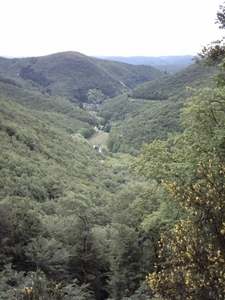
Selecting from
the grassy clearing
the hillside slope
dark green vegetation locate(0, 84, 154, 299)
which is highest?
the hillside slope

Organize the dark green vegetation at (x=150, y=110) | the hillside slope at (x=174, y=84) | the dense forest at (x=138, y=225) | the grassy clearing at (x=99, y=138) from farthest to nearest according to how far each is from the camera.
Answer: the hillside slope at (x=174, y=84), the grassy clearing at (x=99, y=138), the dark green vegetation at (x=150, y=110), the dense forest at (x=138, y=225)

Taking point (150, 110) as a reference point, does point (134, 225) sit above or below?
below

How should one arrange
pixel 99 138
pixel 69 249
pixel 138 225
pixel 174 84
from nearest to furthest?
1. pixel 69 249
2. pixel 138 225
3. pixel 99 138
4. pixel 174 84

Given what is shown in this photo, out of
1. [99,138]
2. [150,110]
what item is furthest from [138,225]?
[150,110]

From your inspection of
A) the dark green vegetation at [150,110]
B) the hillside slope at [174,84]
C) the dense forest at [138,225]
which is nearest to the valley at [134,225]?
the dense forest at [138,225]

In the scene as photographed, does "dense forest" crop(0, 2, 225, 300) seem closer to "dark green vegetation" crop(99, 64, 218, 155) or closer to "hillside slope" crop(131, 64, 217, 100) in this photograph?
"dark green vegetation" crop(99, 64, 218, 155)

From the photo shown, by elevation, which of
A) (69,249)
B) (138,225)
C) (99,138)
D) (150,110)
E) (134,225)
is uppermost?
(150,110)

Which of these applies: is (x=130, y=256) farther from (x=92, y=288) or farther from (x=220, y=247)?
(x=220, y=247)

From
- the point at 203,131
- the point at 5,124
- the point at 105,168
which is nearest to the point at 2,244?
the point at 203,131

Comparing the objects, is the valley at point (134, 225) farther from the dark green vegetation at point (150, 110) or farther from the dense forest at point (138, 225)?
the dark green vegetation at point (150, 110)

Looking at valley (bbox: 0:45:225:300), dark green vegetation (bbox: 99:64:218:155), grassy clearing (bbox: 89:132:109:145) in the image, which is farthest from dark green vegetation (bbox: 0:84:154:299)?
grassy clearing (bbox: 89:132:109:145)

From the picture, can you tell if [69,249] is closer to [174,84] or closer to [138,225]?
[138,225]
